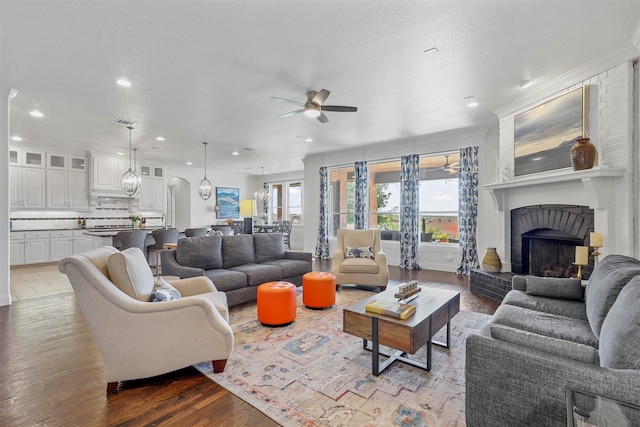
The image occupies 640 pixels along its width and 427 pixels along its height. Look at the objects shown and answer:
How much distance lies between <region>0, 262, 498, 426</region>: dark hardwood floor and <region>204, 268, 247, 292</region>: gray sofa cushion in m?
1.26

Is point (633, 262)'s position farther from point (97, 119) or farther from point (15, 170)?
point (15, 170)

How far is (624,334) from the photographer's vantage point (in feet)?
4.59

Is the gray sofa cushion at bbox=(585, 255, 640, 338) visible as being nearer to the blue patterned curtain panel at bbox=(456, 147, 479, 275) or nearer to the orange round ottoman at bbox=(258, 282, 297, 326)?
the orange round ottoman at bbox=(258, 282, 297, 326)

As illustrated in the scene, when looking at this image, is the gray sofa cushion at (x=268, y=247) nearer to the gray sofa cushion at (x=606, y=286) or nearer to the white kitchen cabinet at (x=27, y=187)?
the gray sofa cushion at (x=606, y=286)

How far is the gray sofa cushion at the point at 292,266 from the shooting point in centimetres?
448

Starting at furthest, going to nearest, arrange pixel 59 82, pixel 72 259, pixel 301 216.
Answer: pixel 301 216
pixel 59 82
pixel 72 259

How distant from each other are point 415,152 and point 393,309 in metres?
5.00

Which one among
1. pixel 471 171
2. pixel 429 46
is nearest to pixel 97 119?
pixel 429 46

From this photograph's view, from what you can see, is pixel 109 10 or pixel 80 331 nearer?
pixel 109 10

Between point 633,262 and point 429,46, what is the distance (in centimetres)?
240

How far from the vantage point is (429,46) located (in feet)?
9.32

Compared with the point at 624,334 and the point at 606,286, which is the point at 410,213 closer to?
the point at 606,286

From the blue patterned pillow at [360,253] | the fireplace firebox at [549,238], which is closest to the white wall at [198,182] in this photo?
the blue patterned pillow at [360,253]

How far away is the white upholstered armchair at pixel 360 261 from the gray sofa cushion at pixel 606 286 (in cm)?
259
